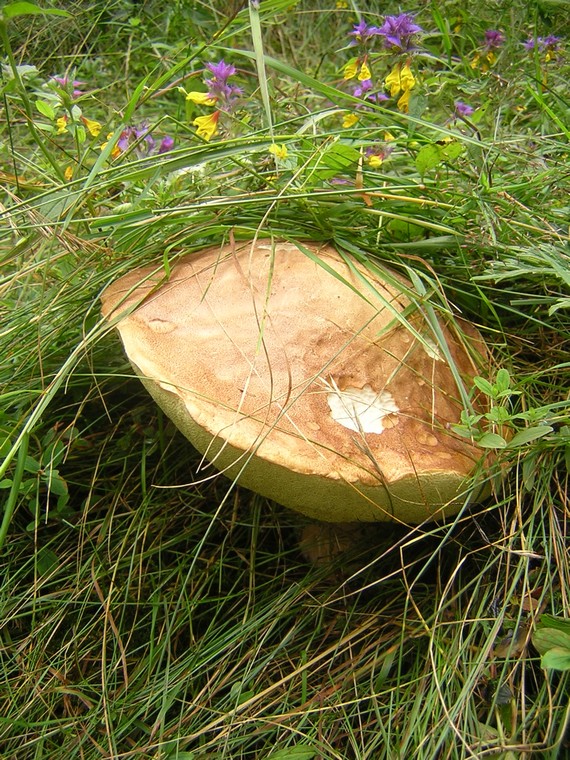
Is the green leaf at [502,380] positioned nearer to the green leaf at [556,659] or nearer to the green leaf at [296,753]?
the green leaf at [556,659]

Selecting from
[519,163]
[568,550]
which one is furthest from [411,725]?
[519,163]

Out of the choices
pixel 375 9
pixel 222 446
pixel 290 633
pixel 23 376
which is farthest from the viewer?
pixel 375 9

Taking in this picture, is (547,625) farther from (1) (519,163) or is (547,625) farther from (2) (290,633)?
(1) (519,163)

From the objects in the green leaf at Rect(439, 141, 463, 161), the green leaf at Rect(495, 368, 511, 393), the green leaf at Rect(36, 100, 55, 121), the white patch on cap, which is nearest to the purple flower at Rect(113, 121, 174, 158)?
the green leaf at Rect(36, 100, 55, 121)

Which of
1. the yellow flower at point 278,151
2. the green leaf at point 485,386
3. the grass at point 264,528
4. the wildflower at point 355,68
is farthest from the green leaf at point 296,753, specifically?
the wildflower at point 355,68

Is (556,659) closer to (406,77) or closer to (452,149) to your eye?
(452,149)

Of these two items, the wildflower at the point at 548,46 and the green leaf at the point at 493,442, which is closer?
the green leaf at the point at 493,442

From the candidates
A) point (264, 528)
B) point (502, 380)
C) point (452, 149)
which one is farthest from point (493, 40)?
point (264, 528)
